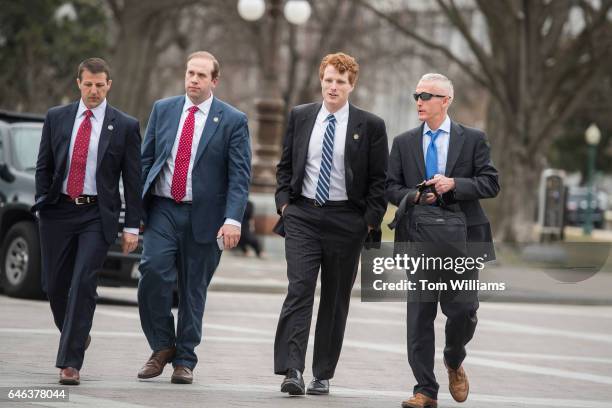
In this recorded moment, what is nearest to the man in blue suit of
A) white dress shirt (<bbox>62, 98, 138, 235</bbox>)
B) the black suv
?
white dress shirt (<bbox>62, 98, 138, 235</bbox>)

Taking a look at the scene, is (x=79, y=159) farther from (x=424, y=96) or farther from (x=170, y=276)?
(x=424, y=96)

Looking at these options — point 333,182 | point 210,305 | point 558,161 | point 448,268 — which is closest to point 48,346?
point 333,182

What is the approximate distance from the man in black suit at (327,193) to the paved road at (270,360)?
0.56 metres

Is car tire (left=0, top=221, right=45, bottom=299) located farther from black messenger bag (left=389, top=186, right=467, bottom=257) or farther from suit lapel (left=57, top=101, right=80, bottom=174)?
black messenger bag (left=389, top=186, right=467, bottom=257)

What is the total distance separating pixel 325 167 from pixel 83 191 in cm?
146

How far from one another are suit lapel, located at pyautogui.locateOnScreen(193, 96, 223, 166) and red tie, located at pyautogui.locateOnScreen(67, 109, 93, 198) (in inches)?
26.9

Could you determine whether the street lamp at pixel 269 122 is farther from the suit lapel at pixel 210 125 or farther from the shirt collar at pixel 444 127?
the shirt collar at pixel 444 127

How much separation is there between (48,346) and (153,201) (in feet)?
7.50

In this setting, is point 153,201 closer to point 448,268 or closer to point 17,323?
point 448,268

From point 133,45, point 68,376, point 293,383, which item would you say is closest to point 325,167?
point 293,383

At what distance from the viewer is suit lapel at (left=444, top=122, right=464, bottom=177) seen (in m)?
8.37

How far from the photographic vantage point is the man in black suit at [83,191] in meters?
8.57

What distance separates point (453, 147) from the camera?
8375 millimetres

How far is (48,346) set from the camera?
35.1 ft
